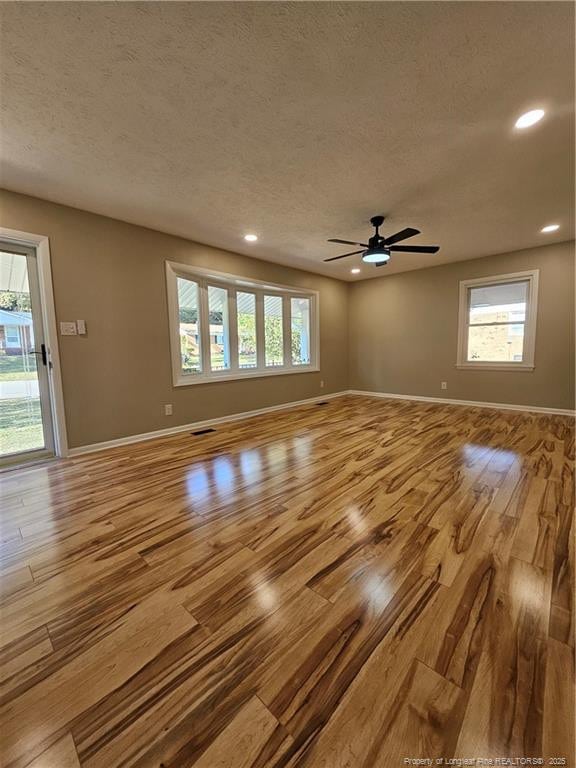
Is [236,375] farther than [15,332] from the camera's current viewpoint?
Yes

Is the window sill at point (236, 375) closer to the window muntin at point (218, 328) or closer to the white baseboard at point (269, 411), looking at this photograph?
the window muntin at point (218, 328)

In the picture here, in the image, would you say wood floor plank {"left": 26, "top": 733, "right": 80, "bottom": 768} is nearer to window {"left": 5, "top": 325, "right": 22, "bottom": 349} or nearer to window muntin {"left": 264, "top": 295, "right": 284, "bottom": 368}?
window {"left": 5, "top": 325, "right": 22, "bottom": 349}

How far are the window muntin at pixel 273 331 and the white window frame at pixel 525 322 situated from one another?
3.24 metres

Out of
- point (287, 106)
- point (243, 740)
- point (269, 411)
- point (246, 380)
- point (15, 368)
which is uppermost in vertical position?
point (287, 106)

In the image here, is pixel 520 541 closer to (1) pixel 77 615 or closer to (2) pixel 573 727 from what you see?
(2) pixel 573 727

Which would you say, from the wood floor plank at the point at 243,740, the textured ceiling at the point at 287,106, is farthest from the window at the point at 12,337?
the wood floor plank at the point at 243,740

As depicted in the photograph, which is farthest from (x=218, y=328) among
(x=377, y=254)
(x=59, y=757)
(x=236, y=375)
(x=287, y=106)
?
(x=59, y=757)

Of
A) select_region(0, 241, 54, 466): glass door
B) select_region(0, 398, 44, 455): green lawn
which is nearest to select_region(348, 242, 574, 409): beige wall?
select_region(0, 241, 54, 466): glass door

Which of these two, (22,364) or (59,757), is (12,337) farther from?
(59,757)

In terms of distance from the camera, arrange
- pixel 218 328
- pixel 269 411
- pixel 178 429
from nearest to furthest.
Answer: pixel 178 429 < pixel 218 328 < pixel 269 411

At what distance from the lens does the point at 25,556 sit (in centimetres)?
173

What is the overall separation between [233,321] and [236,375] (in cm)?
86

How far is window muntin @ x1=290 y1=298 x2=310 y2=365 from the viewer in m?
6.06

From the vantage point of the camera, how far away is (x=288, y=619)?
129 centimetres
